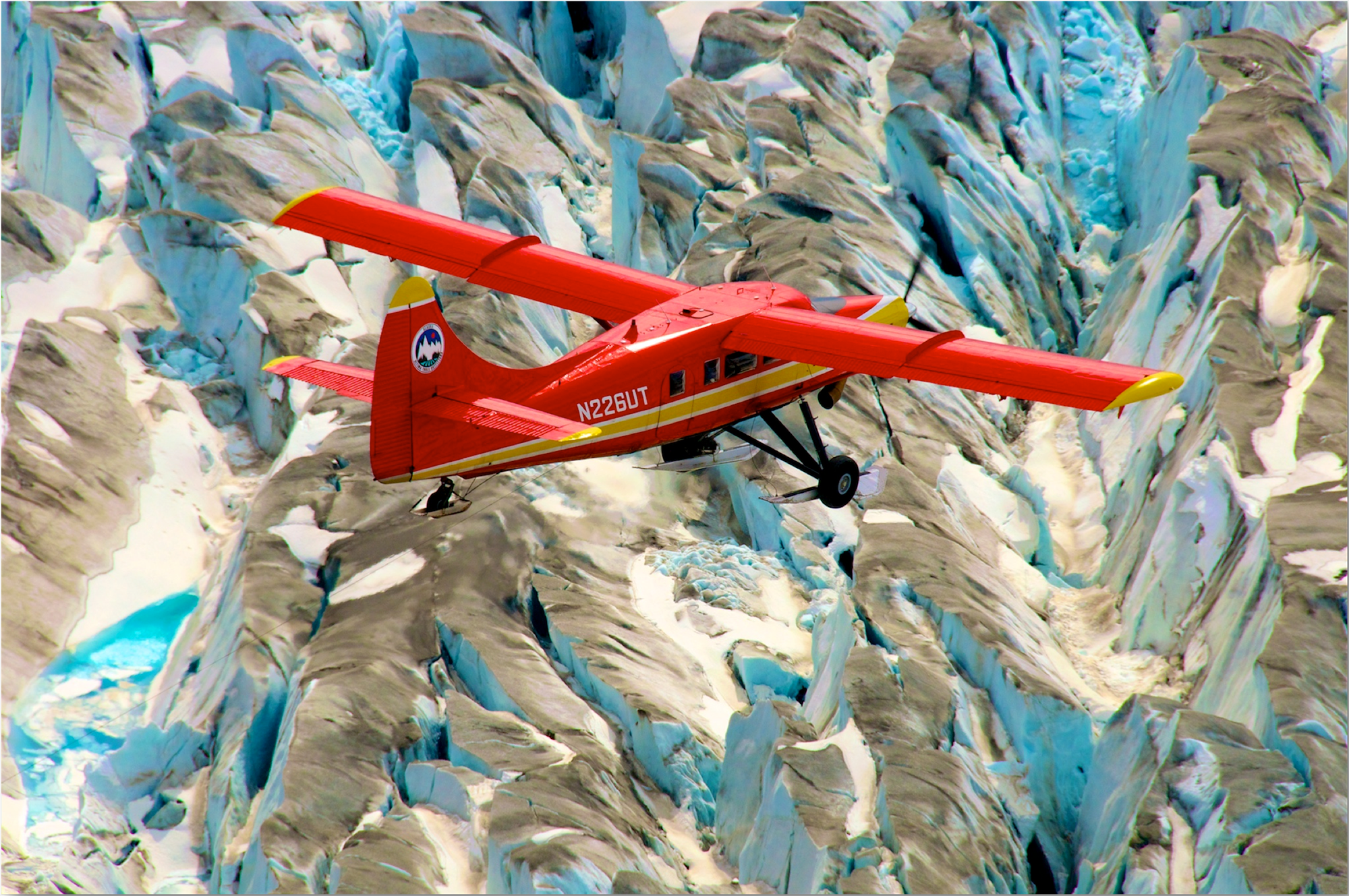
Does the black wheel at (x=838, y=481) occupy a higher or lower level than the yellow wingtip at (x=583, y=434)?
lower

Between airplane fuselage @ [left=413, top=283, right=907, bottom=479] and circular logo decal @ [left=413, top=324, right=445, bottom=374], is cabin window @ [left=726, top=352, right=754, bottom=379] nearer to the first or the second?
airplane fuselage @ [left=413, top=283, right=907, bottom=479]

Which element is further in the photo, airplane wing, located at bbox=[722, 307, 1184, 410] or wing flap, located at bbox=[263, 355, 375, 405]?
wing flap, located at bbox=[263, 355, 375, 405]

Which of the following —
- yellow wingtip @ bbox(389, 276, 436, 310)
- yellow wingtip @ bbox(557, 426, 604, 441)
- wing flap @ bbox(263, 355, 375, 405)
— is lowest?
wing flap @ bbox(263, 355, 375, 405)

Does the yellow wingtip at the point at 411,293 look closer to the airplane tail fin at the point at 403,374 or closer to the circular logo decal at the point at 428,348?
the airplane tail fin at the point at 403,374

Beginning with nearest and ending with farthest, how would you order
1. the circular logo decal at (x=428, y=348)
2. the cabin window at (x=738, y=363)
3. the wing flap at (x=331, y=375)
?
the circular logo decal at (x=428, y=348), the wing flap at (x=331, y=375), the cabin window at (x=738, y=363)

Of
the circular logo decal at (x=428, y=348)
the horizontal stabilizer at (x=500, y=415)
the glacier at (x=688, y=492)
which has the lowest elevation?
the glacier at (x=688, y=492)

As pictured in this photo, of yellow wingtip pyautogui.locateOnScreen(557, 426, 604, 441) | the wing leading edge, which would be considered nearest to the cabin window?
the wing leading edge

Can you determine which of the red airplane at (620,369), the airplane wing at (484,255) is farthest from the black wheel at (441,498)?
the airplane wing at (484,255)

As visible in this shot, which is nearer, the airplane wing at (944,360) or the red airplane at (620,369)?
the red airplane at (620,369)
